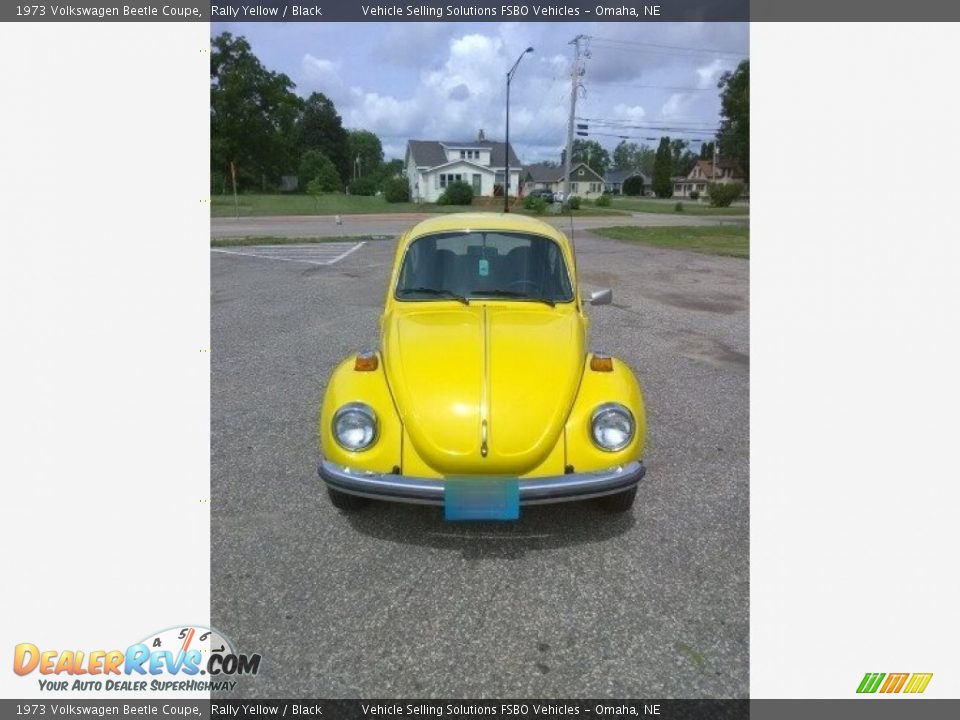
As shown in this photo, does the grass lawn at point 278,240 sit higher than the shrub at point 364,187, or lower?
lower

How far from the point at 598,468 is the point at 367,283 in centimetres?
928

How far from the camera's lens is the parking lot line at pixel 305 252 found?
1495cm

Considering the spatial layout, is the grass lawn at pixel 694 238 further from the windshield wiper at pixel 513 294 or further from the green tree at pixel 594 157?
the green tree at pixel 594 157

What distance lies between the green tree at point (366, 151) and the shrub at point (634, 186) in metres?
42.4

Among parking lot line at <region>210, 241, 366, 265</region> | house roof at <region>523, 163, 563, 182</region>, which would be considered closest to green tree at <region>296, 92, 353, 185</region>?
house roof at <region>523, 163, 563, 182</region>

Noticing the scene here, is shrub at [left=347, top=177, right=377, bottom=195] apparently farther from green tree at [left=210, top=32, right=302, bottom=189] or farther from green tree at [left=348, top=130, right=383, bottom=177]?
green tree at [left=348, top=130, right=383, bottom=177]

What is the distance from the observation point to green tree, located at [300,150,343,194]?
2262 inches

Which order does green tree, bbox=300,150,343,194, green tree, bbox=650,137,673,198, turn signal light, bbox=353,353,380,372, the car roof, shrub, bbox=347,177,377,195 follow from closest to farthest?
turn signal light, bbox=353,353,380,372 < the car roof < green tree, bbox=300,150,343,194 < shrub, bbox=347,177,377,195 < green tree, bbox=650,137,673,198

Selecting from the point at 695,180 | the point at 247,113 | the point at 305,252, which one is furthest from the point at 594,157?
the point at 305,252

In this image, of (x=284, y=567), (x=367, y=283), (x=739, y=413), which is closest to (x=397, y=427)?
(x=284, y=567)

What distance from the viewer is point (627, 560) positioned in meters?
2.88

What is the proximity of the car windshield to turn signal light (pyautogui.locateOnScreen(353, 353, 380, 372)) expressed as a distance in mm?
738
